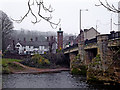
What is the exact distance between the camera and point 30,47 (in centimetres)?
8375

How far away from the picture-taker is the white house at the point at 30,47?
81062 mm

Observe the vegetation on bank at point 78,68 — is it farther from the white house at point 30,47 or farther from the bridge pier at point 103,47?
the white house at point 30,47

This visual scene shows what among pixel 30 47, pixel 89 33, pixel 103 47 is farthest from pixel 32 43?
pixel 103 47

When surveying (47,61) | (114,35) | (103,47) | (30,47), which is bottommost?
(47,61)

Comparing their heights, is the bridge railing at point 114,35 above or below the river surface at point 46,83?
above

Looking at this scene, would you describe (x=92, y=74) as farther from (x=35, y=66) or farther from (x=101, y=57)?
(x=35, y=66)

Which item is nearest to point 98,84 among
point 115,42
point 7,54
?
point 115,42

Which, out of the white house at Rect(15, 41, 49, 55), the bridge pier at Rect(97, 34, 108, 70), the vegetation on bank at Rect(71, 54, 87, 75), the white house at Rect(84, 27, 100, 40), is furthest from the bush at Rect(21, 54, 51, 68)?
the white house at Rect(15, 41, 49, 55)

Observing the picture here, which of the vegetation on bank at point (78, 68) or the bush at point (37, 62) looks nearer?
the vegetation on bank at point (78, 68)

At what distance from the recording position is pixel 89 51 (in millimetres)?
38906

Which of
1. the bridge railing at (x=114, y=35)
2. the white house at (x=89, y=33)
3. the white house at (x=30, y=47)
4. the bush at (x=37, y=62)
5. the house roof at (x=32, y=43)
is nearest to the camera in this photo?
the bridge railing at (x=114, y=35)

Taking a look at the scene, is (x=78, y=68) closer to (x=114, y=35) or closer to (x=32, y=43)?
(x=114, y=35)

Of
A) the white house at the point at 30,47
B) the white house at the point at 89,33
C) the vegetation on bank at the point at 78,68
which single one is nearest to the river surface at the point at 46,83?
the vegetation on bank at the point at 78,68

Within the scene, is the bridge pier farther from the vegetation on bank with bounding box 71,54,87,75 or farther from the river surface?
the vegetation on bank with bounding box 71,54,87,75
